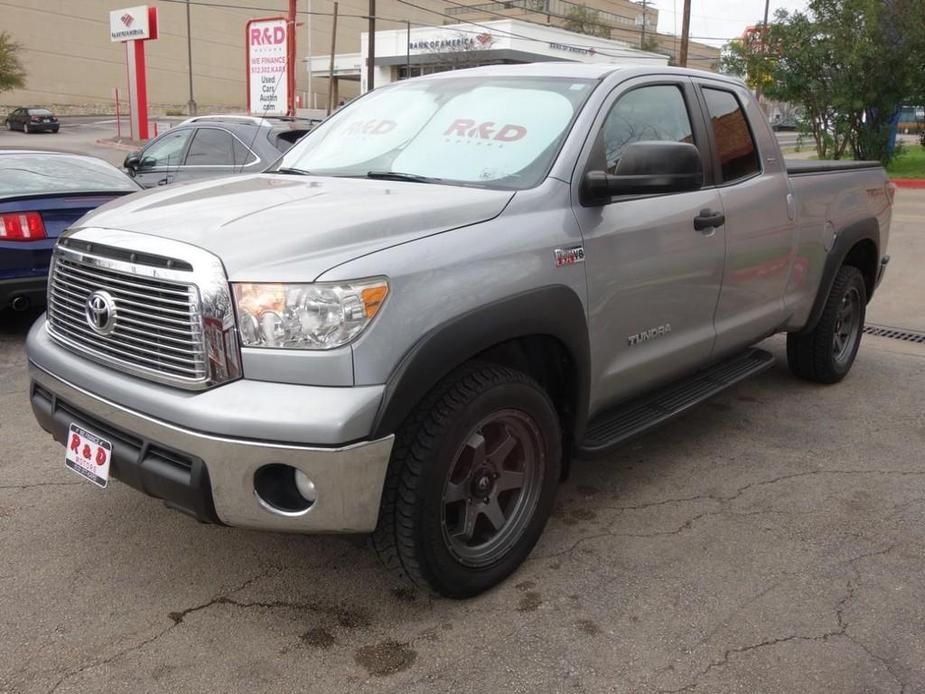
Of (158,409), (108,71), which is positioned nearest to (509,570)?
(158,409)

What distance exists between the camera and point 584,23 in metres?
77.8

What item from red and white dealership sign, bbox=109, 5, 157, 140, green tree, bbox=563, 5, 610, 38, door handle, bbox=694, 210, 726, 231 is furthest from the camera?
green tree, bbox=563, 5, 610, 38

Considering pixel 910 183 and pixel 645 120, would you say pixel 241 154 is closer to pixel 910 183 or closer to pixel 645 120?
pixel 645 120

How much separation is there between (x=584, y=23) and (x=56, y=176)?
256 feet

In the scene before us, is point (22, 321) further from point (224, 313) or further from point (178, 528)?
point (224, 313)

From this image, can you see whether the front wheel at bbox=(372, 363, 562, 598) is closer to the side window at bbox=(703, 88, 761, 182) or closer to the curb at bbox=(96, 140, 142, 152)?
the side window at bbox=(703, 88, 761, 182)

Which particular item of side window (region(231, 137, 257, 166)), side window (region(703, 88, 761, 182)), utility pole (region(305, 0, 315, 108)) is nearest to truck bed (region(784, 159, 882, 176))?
side window (region(703, 88, 761, 182))

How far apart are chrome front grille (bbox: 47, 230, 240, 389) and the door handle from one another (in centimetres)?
219

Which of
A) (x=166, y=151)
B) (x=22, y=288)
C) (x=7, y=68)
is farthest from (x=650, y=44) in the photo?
(x=22, y=288)

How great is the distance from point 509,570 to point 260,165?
6.37 m

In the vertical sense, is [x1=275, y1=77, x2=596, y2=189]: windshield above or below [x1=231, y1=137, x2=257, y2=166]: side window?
above

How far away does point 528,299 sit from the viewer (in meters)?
2.96

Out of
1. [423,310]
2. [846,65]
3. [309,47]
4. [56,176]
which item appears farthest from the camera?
[309,47]

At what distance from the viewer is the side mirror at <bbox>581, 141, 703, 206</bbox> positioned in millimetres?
3203
